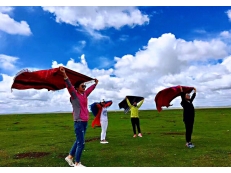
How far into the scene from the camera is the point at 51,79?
10.8 meters

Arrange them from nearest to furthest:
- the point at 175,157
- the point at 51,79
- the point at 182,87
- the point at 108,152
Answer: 1. the point at 51,79
2. the point at 175,157
3. the point at 108,152
4. the point at 182,87

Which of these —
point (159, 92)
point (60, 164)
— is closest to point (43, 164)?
point (60, 164)

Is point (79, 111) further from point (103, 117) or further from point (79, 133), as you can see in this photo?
point (103, 117)

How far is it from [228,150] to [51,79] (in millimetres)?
9472

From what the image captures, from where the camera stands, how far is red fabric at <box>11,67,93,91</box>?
33.1 ft

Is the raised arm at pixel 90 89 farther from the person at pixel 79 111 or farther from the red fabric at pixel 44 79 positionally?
the red fabric at pixel 44 79

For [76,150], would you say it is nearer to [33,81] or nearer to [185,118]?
[33,81]

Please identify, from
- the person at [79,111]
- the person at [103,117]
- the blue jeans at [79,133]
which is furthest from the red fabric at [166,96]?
the blue jeans at [79,133]

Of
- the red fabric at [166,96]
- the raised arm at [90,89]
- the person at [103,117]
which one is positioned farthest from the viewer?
the person at [103,117]

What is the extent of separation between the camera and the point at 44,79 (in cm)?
1064

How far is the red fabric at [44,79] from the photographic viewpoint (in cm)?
1010

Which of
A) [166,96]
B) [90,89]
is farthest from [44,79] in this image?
[166,96]

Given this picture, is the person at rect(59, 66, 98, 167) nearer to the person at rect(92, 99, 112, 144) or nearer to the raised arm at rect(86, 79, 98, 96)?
the raised arm at rect(86, 79, 98, 96)

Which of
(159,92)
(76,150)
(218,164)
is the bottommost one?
(218,164)
